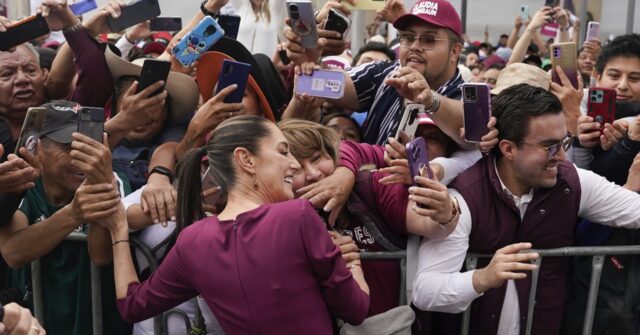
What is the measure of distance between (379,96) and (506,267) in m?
1.50

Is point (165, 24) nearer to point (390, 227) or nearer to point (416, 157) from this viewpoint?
point (390, 227)

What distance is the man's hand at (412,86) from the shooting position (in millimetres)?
3351

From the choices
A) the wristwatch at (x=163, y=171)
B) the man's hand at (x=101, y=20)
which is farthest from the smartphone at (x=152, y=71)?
the man's hand at (x=101, y=20)

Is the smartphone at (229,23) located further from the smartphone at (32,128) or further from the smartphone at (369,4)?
the smartphone at (32,128)

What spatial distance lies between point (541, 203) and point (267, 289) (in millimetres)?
1415

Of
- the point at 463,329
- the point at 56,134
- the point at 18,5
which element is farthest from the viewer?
the point at 18,5

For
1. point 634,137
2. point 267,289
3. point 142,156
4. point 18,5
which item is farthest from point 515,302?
point 18,5

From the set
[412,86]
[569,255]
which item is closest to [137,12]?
[412,86]

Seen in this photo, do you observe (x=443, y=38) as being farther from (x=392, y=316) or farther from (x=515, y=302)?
(x=392, y=316)

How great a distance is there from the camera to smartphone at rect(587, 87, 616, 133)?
3.77 meters

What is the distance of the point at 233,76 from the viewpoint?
3.53m

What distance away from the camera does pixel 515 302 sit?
334 cm

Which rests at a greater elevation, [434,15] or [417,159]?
[434,15]

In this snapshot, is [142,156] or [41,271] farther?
[142,156]
